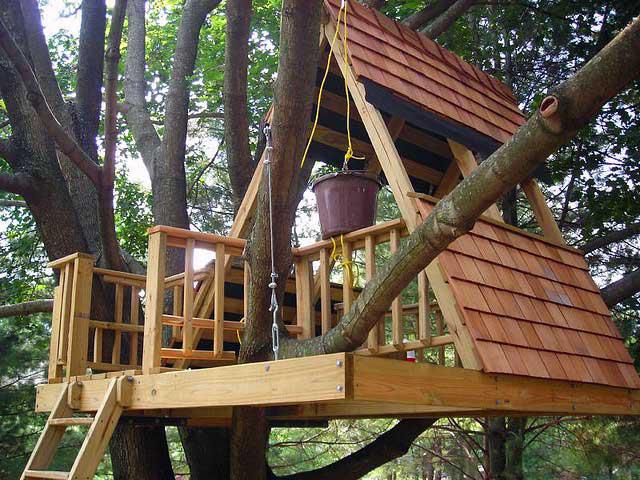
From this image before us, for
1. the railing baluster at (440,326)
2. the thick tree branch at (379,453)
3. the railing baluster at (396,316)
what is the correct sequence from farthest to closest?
1. the thick tree branch at (379,453)
2. the railing baluster at (440,326)
3. the railing baluster at (396,316)

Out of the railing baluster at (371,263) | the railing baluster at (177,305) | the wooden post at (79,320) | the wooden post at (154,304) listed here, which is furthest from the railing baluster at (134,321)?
the railing baluster at (371,263)

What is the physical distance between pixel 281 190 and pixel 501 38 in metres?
7.42

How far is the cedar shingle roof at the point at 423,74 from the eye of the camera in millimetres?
4738

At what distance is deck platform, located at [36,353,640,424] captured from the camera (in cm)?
299

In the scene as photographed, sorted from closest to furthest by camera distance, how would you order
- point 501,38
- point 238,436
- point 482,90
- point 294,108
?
point 294,108
point 238,436
point 482,90
point 501,38

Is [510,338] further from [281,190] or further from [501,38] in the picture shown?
[501,38]

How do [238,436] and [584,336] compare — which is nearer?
[584,336]

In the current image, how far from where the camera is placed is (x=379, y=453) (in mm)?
6547

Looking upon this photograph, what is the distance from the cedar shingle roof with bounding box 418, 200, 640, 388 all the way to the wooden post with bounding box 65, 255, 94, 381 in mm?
2322

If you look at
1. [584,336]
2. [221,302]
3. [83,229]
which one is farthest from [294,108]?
[83,229]

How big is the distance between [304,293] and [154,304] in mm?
1266

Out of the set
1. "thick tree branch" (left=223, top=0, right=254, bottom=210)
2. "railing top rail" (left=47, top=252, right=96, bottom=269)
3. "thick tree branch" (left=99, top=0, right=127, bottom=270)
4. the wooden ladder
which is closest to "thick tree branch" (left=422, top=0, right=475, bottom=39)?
"thick tree branch" (left=223, top=0, right=254, bottom=210)

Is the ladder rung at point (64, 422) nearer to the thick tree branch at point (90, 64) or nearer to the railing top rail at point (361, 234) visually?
the railing top rail at point (361, 234)

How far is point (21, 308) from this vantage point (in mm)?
6465
